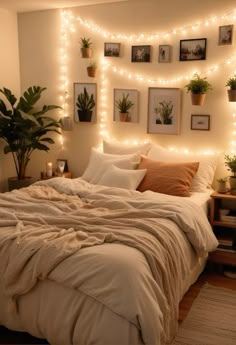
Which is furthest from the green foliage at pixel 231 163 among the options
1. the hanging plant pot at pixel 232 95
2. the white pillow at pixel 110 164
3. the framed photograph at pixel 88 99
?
the framed photograph at pixel 88 99

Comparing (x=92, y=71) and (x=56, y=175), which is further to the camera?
(x=56, y=175)

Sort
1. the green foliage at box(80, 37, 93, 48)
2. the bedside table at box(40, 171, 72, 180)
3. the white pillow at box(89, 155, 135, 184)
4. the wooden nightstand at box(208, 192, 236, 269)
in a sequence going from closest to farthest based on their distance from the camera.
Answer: the wooden nightstand at box(208, 192, 236, 269)
the white pillow at box(89, 155, 135, 184)
the green foliage at box(80, 37, 93, 48)
the bedside table at box(40, 171, 72, 180)

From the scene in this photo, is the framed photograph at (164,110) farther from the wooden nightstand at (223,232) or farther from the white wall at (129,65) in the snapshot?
the wooden nightstand at (223,232)

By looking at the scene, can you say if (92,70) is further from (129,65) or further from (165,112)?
(165,112)

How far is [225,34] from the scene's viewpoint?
351 centimetres

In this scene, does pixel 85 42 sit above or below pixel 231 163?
above

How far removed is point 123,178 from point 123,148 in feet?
1.94

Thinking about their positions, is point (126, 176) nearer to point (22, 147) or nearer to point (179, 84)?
point (179, 84)

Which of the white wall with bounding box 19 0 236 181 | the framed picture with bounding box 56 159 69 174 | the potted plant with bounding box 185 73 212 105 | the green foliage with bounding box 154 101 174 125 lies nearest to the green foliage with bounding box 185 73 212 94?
the potted plant with bounding box 185 73 212 105

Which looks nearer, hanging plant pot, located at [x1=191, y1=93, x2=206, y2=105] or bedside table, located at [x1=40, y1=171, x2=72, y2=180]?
hanging plant pot, located at [x1=191, y1=93, x2=206, y2=105]

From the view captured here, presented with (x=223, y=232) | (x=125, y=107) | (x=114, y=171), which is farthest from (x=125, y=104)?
(x=223, y=232)

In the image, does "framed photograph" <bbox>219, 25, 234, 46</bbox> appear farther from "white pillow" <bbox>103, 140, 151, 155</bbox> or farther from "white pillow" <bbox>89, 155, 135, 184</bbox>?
"white pillow" <bbox>89, 155, 135, 184</bbox>

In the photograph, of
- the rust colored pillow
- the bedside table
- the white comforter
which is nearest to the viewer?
the white comforter

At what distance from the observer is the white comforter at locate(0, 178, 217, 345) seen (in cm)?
182
